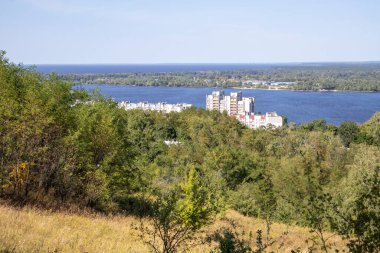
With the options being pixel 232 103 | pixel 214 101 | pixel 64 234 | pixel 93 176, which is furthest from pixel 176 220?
pixel 214 101

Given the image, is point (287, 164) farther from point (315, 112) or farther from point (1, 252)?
point (315, 112)

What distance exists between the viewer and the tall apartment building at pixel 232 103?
107188mm

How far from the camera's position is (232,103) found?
112312 mm

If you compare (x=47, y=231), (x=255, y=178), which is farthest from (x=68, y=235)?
(x=255, y=178)

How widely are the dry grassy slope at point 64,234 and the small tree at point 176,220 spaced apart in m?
0.50

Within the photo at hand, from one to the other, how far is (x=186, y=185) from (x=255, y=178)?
19126 mm

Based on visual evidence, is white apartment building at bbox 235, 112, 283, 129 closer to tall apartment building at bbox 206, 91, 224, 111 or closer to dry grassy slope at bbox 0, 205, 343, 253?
tall apartment building at bbox 206, 91, 224, 111

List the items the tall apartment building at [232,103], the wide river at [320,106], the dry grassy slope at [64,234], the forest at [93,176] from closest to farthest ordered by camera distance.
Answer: the forest at [93,176] < the dry grassy slope at [64,234] < the wide river at [320,106] < the tall apartment building at [232,103]

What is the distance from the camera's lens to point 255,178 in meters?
30.7

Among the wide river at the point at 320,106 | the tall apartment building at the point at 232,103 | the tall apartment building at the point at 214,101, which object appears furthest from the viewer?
the tall apartment building at the point at 214,101

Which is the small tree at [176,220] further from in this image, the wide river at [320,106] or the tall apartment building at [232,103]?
the tall apartment building at [232,103]

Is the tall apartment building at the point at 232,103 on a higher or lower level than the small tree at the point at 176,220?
lower

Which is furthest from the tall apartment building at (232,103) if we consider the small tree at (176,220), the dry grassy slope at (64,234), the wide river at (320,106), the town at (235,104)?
the dry grassy slope at (64,234)

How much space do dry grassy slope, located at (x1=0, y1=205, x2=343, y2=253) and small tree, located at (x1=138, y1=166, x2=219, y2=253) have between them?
19.7 inches
